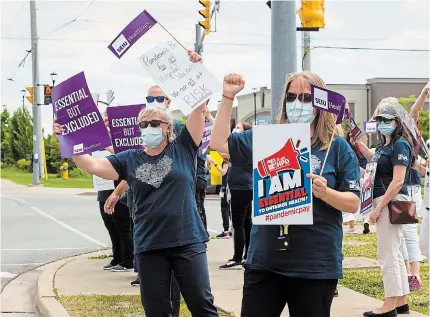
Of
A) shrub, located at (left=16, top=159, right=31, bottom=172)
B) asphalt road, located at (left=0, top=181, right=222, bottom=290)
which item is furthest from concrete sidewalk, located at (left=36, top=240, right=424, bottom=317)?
shrub, located at (left=16, top=159, right=31, bottom=172)

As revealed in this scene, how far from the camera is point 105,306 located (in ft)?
24.7

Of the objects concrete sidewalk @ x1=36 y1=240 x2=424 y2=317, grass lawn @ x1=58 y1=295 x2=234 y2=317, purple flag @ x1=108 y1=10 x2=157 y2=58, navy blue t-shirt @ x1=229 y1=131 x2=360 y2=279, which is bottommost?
grass lawn @ x1=58 y1=295 x2=234 y2=317

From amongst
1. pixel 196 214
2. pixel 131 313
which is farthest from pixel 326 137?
pixel 131 313

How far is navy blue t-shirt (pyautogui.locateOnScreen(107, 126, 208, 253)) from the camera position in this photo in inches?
201

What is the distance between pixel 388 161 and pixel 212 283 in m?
2.83

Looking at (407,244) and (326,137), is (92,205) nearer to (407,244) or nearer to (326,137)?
(407,244)

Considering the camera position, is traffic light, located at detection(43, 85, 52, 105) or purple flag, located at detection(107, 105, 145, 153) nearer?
purple flag, located at detection(107, 105, 145, 153)

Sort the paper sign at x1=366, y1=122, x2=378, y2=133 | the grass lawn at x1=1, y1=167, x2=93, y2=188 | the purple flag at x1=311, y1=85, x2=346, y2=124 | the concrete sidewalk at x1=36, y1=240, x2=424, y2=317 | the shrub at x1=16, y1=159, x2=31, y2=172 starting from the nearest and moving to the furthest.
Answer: the purple flag at x1=311, y1=85, x2=346, y2=124, the concrete sidewalk at x1=36, y1=240, x2=424, y2=317, the paper sign at x1=366, y1=122, x2=378, y2=133, the grass lawn at x1=1, y1=167, x2=93, y2=188, the shrub at x1=16, y1=159, x2=31, y2=172

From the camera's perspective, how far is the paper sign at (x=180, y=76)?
509 cm

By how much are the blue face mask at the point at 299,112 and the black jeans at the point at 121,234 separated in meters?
5.54

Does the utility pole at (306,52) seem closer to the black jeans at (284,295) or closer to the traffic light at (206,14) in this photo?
the traffic light at (206,14)

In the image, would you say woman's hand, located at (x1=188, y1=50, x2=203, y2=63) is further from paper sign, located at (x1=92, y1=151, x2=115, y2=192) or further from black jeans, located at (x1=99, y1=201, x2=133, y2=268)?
paper sign, located at (x1=92, y1=151, x2=115, y2=192)

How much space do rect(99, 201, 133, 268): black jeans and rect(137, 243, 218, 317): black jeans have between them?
4315mm

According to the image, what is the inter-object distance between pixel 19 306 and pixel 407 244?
423 centimetres
